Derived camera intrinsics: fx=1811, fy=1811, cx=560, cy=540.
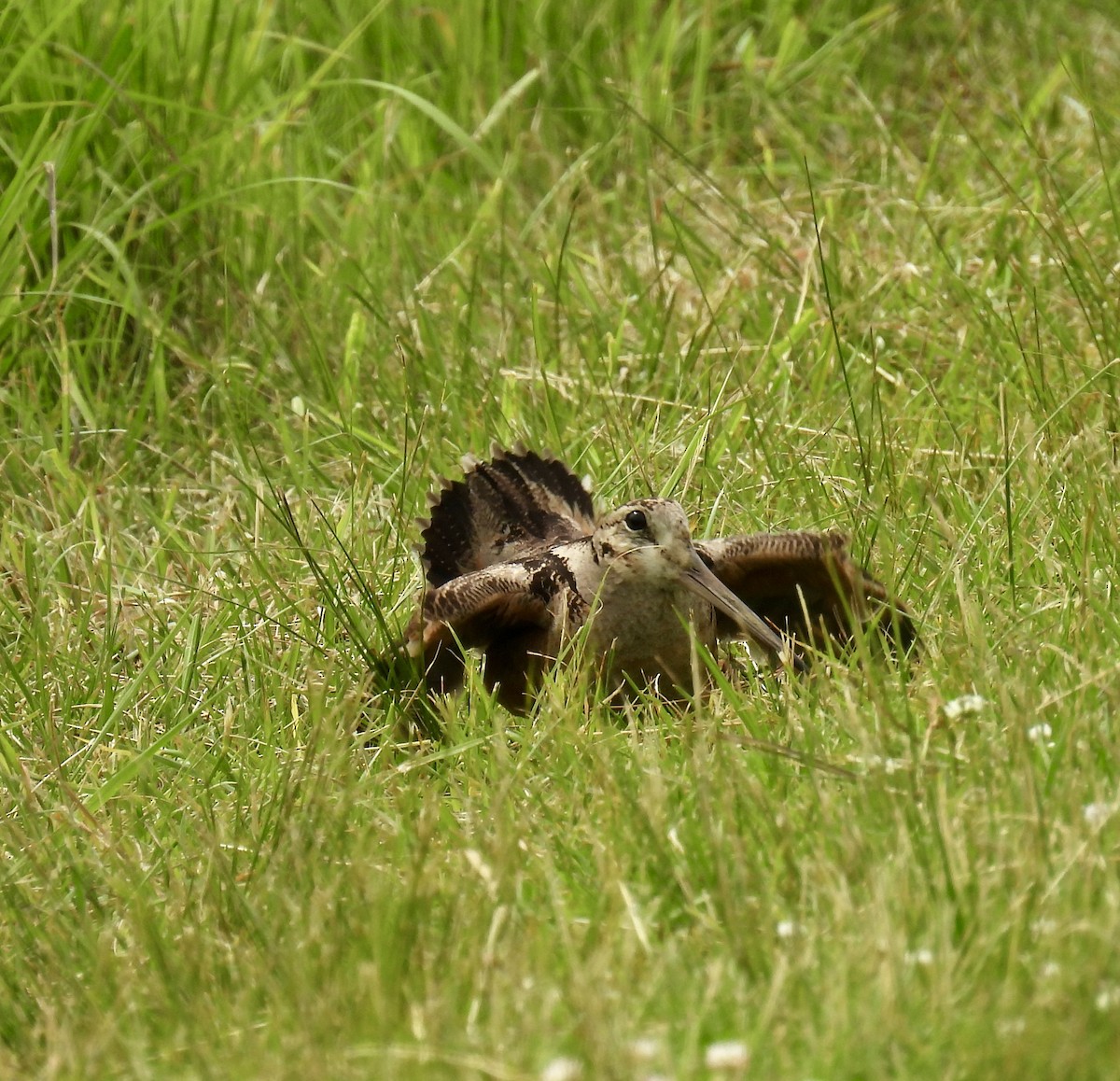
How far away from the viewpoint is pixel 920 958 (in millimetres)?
2629

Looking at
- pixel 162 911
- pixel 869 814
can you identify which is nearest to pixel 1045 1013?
pixel 869 814

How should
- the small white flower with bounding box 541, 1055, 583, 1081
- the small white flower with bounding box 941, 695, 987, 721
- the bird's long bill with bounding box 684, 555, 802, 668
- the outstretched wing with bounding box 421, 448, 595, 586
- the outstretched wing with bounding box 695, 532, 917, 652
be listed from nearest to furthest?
1. the small white flower with bounding box 541, 1055, 583, 1081
2. the small white flower with bounding box 941, 695, 987, 721
3. the outstretched wing with bounding box 695, 532, 917, 652
4. the bird's long bill with bounding box 684, 555, 802, 668
5. the outstretched wing with bounding box 421, 448, 595, 586

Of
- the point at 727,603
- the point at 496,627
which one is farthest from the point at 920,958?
the point at 496,627

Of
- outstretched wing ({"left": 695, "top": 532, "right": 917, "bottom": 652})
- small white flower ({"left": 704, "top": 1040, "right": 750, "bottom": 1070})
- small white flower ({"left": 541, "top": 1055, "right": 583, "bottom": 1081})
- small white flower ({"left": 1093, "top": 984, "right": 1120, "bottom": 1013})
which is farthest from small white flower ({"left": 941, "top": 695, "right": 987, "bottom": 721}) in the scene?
small white flower ({"left": 541, "top": 1055, "right": 583, "bottom": 1081})

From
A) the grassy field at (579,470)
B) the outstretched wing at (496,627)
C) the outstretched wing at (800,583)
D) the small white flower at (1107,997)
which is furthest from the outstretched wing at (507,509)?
the small white flower at (1107,997)

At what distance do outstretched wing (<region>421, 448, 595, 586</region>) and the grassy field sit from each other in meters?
0.14

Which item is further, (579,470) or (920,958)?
(579,470)

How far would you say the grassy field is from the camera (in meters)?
2.71

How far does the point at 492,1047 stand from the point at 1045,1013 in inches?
29.6

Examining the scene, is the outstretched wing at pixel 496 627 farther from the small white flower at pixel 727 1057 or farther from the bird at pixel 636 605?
the small white flower at pixel 727 1057

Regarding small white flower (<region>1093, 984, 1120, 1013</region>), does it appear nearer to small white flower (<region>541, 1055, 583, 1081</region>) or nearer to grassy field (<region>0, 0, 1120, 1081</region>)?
grassy field (<region>0, 0, 1120, 1081</region>)

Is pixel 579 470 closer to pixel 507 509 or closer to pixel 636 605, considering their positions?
pixel 507 509

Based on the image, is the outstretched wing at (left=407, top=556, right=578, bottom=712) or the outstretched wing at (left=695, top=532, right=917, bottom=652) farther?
the outstretched wing at (left=407, top=556, right=578, bottom=712)

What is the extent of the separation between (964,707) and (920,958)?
794mm
